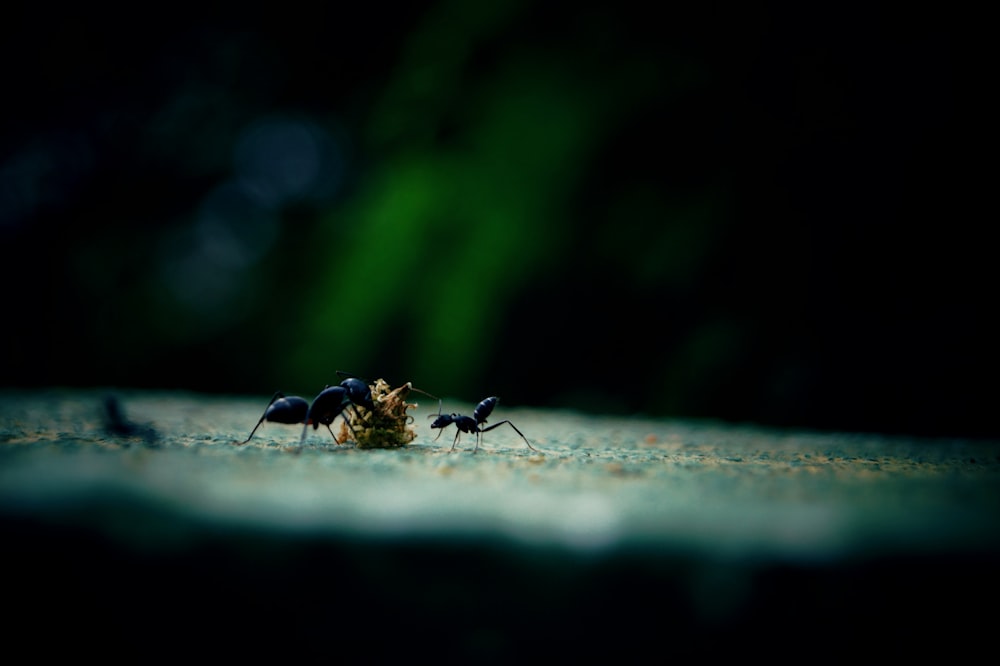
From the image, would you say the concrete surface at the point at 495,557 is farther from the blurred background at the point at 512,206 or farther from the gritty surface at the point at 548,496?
the blurred background at the point at 512,206

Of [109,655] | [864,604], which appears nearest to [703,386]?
[864,604]

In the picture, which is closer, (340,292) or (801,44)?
(801,44)

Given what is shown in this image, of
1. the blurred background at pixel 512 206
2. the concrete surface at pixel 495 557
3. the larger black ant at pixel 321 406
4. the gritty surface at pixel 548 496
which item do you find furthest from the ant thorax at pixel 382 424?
the blurred background at pixel 512 206

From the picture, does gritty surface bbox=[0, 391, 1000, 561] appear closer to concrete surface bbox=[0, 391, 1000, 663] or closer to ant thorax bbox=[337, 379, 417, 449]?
concrete surface bbox=[0, 391, 1000, 663]

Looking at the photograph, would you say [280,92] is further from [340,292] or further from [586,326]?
[586,326]

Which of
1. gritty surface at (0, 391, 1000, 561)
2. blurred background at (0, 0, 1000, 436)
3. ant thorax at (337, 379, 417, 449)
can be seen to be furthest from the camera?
blurred background at (0, 0, 1000, 436)

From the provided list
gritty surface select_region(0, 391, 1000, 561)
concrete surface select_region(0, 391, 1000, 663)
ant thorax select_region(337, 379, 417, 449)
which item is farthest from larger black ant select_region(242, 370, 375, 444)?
concrete surface select_region(0, 391, 1000, 663)
